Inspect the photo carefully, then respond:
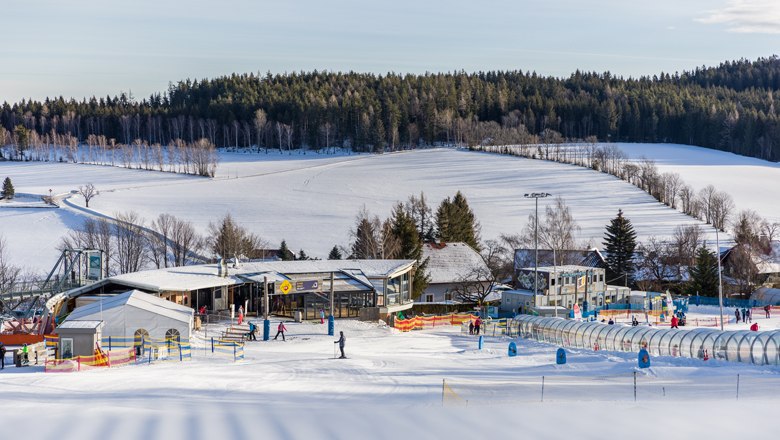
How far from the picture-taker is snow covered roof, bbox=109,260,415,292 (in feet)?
108

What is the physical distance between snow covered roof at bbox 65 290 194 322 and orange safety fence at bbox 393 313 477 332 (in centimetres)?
1115

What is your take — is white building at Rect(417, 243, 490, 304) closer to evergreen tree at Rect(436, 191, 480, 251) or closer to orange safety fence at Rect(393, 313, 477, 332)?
evergreen tree at Rect(436, 191, 480, 251)

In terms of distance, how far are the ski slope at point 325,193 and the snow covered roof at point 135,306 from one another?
3241 cm

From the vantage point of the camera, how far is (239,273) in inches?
1457

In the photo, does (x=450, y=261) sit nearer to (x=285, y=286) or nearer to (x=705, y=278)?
(x=705, y=278)

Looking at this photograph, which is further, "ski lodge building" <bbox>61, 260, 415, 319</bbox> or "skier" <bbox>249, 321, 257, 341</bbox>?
"ski lodge building" <bbox>61, 260, 415, 319</bbox>

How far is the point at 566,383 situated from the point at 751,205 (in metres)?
81.3

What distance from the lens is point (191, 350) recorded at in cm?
2638

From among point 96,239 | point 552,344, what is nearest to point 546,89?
point 96,239

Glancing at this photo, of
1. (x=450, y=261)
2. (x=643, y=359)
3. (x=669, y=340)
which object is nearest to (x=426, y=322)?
(x=669, y=340)

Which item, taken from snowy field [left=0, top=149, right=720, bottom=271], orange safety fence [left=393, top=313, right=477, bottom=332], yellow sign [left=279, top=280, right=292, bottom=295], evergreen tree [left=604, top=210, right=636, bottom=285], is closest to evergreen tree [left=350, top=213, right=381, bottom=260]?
snowy field [left=0, top=149, right=720, bottom=271]

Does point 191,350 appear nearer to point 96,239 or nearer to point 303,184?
point 96,239

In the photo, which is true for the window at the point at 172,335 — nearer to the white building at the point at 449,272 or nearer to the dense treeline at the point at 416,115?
the white building at the point at 449,272

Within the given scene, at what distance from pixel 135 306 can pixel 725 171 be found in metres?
104
